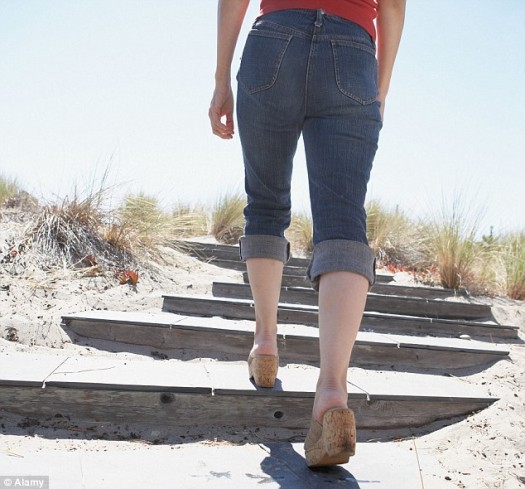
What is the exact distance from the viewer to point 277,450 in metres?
1.50

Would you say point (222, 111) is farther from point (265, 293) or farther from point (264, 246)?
point (265, 293)

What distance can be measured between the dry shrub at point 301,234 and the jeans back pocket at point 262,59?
5.29 m

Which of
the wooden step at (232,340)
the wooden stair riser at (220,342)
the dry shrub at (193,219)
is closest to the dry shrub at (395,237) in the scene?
the dry shrub at (193,219)

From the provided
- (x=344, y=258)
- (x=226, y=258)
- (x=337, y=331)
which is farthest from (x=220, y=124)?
(x=226, y=258)

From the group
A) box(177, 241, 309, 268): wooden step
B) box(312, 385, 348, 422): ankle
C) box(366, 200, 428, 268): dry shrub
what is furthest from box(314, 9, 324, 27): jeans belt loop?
box(366, 200, 428, 268): dry shrub

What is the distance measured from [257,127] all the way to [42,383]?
96cm

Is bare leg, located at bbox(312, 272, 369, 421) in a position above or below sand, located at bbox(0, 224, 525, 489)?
above

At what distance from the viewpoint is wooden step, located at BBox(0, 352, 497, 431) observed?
1.67 m

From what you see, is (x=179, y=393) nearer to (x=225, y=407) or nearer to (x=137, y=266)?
(x=225, y=407)

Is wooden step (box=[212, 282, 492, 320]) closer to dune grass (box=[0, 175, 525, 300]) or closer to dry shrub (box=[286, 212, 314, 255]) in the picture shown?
dune grass (box=[0, 175, 525, 300])

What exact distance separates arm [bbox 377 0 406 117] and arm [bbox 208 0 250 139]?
1.28 feet

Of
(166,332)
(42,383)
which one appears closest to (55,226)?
(166,332)

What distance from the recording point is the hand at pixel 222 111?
1.73 metres

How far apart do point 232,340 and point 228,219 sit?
190 inches
